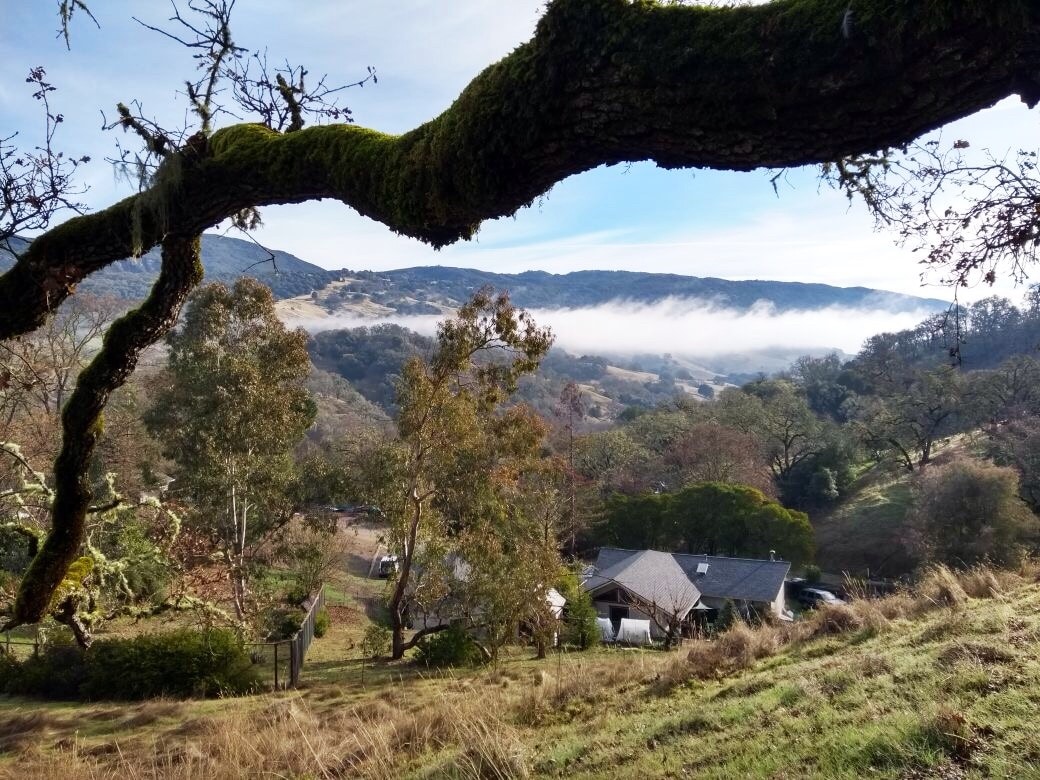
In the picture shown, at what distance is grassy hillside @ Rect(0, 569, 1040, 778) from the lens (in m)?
3.43

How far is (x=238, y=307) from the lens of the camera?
56.2 ft

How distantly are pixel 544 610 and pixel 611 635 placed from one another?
7.29 metres

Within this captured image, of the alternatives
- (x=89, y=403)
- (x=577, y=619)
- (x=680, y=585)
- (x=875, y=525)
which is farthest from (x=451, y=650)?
(x=875, y=525)

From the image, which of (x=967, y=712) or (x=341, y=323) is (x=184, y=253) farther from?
(x=341, y=323)

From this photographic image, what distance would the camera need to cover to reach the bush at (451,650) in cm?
1489

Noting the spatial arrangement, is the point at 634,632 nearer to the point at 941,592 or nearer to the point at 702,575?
the point at 702,575

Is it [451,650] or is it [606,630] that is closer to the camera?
[451,650]

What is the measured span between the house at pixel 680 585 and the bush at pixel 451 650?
27.3 feet

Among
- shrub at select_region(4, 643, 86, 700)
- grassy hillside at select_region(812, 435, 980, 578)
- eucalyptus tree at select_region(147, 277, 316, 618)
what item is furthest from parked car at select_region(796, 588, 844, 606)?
shrub at select_region(4, 643, 86, 700)

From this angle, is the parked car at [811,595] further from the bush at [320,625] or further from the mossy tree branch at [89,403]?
the mossy tree branch at [89,403]

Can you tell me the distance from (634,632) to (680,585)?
4.32m

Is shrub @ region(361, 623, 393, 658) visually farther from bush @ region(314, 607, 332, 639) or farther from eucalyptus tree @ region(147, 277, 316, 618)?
bush @ region(314, 607, 332, 639)

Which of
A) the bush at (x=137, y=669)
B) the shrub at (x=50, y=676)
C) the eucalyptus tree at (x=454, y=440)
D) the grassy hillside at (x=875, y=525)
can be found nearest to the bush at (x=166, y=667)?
the bush at (x=137, y=669)

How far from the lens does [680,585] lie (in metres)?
24.6
